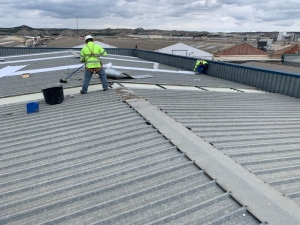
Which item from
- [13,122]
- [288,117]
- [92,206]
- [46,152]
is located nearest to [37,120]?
[13,122]

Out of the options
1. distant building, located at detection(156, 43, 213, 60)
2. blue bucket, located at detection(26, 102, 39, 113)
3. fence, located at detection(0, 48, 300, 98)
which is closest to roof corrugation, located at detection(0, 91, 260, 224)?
→ blue bucket, located at detection(26, 102, 39, 113)

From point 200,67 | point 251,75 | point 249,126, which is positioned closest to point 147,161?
point 249,126

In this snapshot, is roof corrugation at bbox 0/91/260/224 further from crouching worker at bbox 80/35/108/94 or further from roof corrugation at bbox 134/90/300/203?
crouching worker at bbox 80/35/108/94

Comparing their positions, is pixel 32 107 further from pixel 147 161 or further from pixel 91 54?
pixel 147 161

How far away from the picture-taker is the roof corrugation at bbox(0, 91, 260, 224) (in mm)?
3340

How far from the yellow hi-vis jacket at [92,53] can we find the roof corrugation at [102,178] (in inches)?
96.5

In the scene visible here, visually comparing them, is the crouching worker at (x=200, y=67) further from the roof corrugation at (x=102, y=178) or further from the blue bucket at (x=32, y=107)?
the blue bucket at (x=32, y=107)

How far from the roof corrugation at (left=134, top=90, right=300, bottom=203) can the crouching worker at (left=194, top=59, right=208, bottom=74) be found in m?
6.76

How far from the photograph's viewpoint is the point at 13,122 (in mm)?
6758

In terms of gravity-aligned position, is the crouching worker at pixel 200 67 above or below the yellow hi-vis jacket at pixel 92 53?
below

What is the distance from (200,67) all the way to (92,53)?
10.5 m

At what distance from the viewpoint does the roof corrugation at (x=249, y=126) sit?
4.44 m

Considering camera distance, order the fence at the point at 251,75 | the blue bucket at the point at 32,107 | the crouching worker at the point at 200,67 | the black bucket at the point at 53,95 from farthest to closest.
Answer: the crouching worker at the point at 200,67 → the fence at the point at 251,75 → the black bucket at the point at 53,95 → the blue bucket at the point at 32,107

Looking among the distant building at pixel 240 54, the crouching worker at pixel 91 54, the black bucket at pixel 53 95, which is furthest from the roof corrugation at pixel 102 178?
the distant building at pixel 240 54
